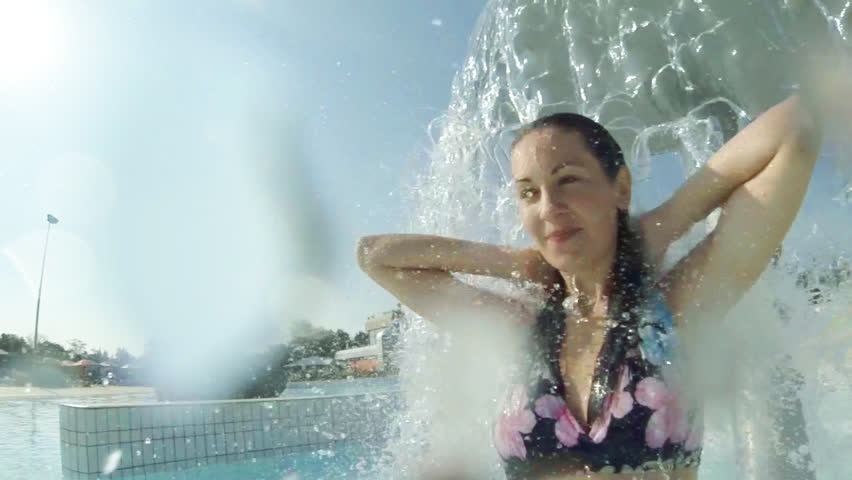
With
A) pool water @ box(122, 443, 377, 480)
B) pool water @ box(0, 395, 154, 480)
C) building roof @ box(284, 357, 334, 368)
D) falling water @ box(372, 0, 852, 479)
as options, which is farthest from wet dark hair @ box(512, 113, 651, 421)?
building roof @ box(284, 357, 334, 368)

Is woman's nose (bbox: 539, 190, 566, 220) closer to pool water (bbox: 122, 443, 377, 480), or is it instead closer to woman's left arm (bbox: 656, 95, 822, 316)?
woman's left arm (bbox: 656, 95, 822, 316)

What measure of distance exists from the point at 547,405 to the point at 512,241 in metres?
1.92

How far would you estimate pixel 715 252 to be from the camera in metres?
1.41

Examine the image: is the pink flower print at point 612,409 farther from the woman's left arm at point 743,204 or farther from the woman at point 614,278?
the woman's left arm at point 743,204

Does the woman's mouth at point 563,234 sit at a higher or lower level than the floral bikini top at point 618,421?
higher

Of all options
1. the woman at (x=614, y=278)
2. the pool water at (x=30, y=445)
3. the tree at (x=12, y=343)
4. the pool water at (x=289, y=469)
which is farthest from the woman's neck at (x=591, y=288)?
the tree at (x=12, y=343)

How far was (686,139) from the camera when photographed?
324 cm

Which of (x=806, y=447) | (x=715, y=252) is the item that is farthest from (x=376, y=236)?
(x=806, y=447)

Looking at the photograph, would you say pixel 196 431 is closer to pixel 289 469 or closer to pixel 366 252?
pixel 289 469

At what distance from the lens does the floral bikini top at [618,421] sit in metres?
1.32

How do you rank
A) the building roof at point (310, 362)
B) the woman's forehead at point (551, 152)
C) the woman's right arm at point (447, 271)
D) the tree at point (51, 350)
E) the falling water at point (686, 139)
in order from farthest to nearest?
the tree at point (51, 350) → the building roof at point (310, 362) → the falling water at point (686, 139) → the woman's right arm at point (447, 271) → the woman's forehead at point (551, 152)

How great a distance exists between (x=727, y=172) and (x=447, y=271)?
23.0 inches

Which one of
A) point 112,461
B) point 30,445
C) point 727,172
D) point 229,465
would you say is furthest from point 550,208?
point 30,445

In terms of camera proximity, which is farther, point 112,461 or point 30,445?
point 30,445
